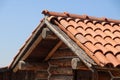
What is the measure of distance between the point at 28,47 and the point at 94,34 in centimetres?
200

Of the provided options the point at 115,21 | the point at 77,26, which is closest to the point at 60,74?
the point at 77,26

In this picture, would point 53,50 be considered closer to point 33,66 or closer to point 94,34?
point 33,66

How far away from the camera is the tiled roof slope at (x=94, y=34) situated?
5.70 m

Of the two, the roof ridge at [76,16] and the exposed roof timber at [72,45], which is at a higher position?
the roof ridge at [76,16]

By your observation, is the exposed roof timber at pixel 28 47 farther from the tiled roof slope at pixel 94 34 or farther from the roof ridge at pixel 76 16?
the tiled roof slope at pixel 94 34

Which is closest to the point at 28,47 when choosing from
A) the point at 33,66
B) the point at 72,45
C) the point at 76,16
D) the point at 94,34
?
the point at 33,66

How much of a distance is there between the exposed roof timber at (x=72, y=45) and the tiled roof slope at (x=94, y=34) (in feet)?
0.23

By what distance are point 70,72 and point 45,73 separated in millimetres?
1260

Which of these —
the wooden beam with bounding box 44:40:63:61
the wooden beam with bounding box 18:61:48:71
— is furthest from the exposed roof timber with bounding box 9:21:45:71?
the wooden beam with bounding box 44:40:63:61

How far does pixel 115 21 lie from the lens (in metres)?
8.34

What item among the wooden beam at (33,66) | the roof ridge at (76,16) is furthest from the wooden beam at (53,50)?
the roof ridge at (76,16)

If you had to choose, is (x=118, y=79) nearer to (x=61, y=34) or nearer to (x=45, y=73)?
(x=61, y=34)

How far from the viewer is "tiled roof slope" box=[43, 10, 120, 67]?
18.7ft

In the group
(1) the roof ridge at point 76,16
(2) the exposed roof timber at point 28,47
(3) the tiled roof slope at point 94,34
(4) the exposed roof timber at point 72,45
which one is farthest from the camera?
(2) the exposed roof timber at point 28,47
